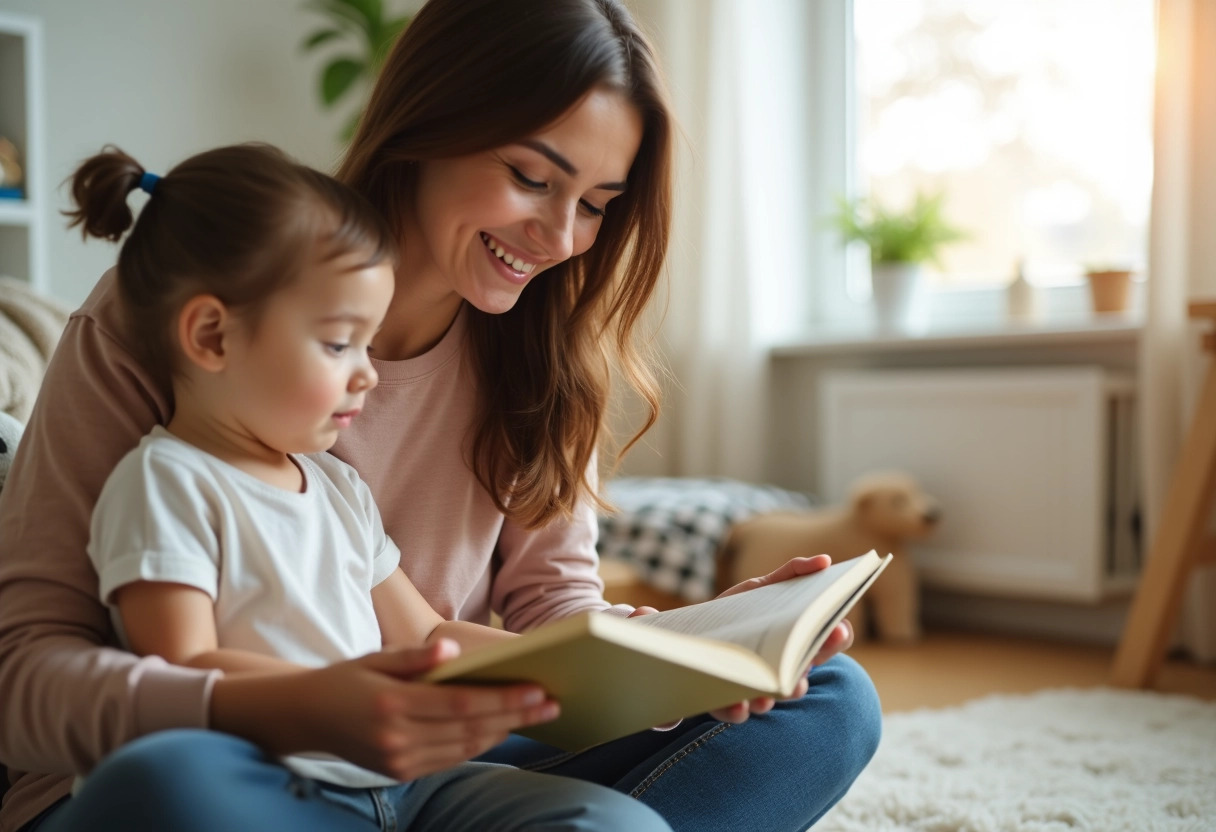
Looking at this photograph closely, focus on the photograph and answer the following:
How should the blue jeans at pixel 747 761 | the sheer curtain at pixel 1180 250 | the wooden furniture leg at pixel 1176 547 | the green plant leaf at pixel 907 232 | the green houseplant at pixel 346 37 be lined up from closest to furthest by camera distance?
Answer: the blue jeans at pixel 747 761, the wooden furniture leg at pixel 1176 547, the sheer curtain at pixel 1180 250, the green plant leaf at pixel 907 232, the green houseplant at pixel 346 37

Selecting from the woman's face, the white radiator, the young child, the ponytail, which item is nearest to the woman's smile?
the woman's face

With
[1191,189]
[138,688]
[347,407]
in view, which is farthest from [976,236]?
[138,688]

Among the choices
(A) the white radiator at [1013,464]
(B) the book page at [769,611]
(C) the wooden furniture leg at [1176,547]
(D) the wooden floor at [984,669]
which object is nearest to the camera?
(B) the book page at [769,611]

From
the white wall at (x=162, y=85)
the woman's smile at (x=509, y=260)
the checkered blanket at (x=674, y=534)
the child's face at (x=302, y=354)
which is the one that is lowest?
the checkered blanket at (x=674, y=534)

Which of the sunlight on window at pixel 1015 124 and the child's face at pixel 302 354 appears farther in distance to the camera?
the sunlight on window at pixel 1015 124

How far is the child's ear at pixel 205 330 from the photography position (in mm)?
748

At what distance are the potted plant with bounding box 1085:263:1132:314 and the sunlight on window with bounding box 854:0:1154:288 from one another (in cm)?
12

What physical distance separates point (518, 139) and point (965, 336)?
2.01m

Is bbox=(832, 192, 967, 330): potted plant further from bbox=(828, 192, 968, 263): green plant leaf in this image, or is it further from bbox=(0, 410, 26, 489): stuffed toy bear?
bbox=(0, 410, 26, 489): stuffed toy bear

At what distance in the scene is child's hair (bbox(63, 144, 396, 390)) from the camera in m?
0.75

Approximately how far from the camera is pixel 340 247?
780 millimetres

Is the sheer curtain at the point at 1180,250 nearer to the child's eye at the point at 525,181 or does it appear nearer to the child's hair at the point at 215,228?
the child's eye at the point at 525,181

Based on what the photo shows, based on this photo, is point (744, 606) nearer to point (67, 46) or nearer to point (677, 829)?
point (677, 829)

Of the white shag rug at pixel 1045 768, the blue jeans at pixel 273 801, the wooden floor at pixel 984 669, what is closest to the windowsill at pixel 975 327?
the wooden floor at pixel 984 669
